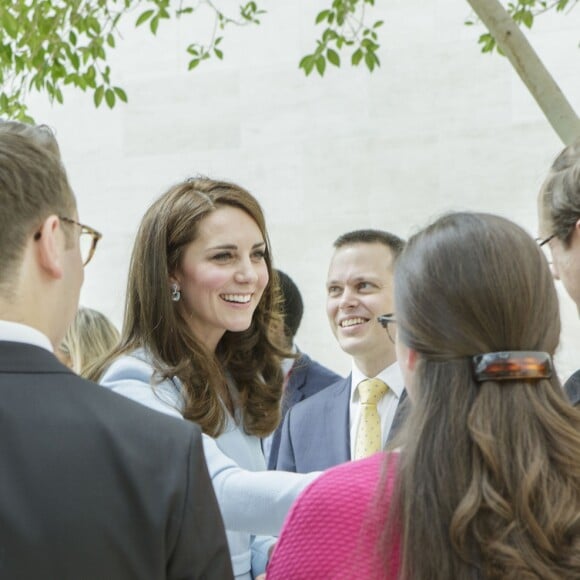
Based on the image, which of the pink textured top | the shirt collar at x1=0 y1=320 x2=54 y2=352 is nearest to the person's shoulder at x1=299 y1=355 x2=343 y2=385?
the pink textured top

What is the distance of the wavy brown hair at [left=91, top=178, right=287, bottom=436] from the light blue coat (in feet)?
0.16

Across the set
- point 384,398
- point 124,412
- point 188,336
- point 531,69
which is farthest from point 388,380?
point 124,412

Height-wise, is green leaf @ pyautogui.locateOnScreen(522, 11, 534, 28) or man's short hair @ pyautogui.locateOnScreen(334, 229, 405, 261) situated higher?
green leaf @ pyautogui.locateOnScreen(522, 11, 534, 28)

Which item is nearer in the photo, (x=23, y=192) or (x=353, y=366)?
(x=23, y=192)

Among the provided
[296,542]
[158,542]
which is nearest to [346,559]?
[296,542]

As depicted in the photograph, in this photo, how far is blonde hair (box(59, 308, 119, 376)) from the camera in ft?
17.9

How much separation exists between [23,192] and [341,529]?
806 millimetres

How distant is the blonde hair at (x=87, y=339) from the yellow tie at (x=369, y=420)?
155 centimetres

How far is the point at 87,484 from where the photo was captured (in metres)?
1.85

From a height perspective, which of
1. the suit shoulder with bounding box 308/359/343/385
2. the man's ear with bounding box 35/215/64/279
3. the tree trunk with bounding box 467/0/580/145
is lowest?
the suit shoulder with bounding box 308/359/343/385

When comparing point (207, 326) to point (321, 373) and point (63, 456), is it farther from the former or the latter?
point (321, 373)

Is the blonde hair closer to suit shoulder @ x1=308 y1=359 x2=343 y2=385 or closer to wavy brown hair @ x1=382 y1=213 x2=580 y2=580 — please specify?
suit shoulder @ x1=308 y1=359 x2=343 y2=385

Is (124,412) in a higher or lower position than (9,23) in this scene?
lower

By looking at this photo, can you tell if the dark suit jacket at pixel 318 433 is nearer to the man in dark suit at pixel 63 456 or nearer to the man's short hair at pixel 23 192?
the man in dark suit at pixel 63 456
